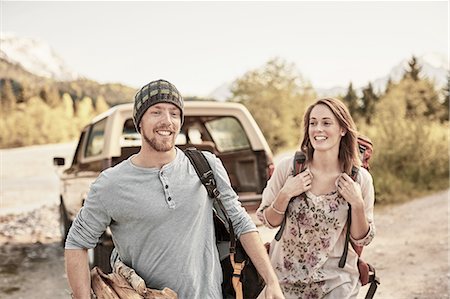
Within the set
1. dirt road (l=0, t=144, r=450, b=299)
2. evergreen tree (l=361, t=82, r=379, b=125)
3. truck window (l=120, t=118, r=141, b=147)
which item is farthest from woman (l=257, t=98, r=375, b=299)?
evergreen tree (l=361, t=82, r=379, b=125)

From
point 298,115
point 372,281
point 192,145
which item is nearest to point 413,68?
point 298,115

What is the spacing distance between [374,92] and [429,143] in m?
41.5

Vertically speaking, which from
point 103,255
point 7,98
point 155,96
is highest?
point 155,96

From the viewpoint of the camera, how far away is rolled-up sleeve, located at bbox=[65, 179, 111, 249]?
2.05m

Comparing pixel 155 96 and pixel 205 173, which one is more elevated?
pixel 155 96

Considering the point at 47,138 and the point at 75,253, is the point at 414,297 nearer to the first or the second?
the point at 75,253

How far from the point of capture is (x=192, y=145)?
20.7ft

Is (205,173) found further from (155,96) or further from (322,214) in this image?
(322,214)

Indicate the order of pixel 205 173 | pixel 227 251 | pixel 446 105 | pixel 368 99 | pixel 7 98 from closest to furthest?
1. pixel 205 173
2. pixel 227 251
3. pixel 446 105
4. pixel 7 98
5. pixel 368 99

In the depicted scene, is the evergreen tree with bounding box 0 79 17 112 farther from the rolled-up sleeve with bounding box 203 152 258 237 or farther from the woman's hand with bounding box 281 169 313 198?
the rolled-up sleeve with bounding box 203 152 258 237

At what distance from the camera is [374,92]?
52.0 metres

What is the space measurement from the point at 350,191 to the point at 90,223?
3.78ft

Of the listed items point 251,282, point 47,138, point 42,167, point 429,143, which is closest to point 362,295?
point 251,282

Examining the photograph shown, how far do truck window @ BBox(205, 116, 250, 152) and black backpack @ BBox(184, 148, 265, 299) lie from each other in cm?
411
